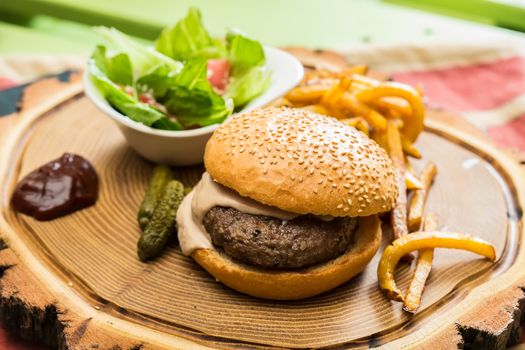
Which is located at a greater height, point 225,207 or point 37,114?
point 225,207

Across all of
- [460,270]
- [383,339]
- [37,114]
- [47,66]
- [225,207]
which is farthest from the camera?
[47,66]

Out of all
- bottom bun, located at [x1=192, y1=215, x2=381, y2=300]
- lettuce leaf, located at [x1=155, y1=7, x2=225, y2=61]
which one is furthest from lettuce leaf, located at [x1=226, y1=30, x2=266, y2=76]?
bottom bun, located at [x1=192, y1=215, x2=381, y2=300]

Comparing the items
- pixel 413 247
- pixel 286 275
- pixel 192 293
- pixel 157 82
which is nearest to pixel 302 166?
pixel 286 275

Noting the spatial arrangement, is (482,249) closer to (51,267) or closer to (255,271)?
(255,271)

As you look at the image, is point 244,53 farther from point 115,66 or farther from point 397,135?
point 397,135

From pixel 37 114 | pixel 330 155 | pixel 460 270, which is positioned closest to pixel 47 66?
pixel 37 114

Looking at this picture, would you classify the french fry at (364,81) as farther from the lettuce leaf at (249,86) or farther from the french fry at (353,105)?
the lettuce leaf at (249,86)
